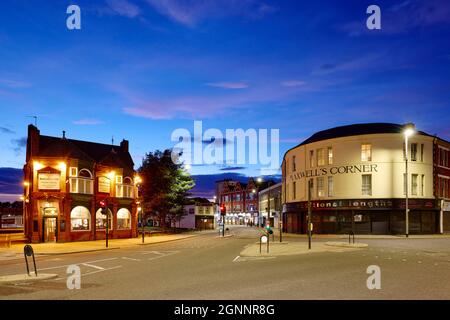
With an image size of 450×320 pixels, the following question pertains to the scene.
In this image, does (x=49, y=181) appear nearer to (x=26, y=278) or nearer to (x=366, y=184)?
(x=26, y=278)

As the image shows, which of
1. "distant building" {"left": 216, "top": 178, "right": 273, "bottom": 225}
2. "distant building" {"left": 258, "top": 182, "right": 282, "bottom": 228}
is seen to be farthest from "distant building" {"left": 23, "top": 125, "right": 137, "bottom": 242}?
"distant building" {"left": 216, "top": 178, "right": 273, "bottom": 225}

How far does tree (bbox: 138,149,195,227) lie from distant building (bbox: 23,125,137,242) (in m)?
18.6

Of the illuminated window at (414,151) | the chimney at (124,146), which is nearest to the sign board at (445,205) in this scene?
the illuminated window at (414,151)

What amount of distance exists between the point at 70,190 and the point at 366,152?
32.3 metres

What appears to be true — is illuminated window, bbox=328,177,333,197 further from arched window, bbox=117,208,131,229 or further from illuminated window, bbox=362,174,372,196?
arched window, bbox=117,208,131,229

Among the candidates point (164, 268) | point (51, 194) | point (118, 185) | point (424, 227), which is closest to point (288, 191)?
point (424, 227)

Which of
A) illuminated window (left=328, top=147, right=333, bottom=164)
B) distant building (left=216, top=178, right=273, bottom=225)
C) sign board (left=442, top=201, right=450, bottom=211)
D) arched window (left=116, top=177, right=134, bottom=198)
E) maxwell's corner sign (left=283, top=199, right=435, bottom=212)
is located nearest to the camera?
arched window (left=116, top=177, right=134, bottom=198)

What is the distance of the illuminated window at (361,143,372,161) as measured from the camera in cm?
5072

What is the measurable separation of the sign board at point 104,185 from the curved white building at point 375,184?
24.2m

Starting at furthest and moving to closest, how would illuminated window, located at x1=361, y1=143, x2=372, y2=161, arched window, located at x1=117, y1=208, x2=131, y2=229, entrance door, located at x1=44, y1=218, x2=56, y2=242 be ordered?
illuminated window, located at x1=361, y1=143, x2=372, y2=161
arched window, located at x1=117, y1=208, x2=131, y2=229
entrance door, located at x1=44, y1=218, x2=56, y2=242

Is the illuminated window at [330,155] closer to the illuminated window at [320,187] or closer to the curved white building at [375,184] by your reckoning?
the curved white building at [375,184]

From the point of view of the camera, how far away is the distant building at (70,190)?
40.2 metres

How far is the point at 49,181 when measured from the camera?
133ft

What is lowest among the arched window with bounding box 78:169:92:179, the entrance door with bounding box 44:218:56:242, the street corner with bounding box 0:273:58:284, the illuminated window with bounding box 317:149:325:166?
the entrance door with bounding box 44:218:56:242
